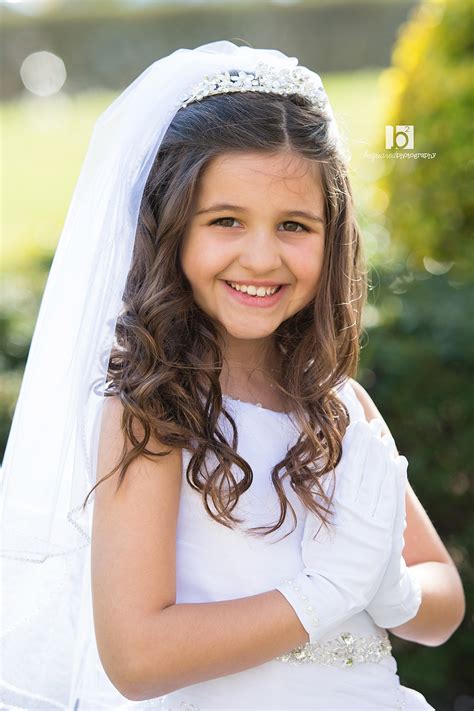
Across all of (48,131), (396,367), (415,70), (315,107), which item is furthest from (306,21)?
(315,107)

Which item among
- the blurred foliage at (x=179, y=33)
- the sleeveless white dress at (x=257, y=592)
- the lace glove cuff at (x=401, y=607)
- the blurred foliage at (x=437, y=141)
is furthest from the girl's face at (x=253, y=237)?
the blurred foliage at (x=179, y=33)

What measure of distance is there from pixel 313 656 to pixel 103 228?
35.5 inches

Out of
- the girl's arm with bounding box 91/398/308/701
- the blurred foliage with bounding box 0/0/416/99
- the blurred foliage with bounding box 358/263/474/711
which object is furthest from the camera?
the blurred foliage with bounding box 0/0/416/99

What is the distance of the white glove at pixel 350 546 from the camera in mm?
1623

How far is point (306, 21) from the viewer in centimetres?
1008

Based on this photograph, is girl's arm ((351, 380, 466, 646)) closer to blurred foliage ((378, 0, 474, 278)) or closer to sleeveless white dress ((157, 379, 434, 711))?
sleeveless white dress ((157, 379, 434, 711))

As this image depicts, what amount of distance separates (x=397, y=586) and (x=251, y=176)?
817 millimetres

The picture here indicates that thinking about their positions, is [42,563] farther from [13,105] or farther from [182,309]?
[13,105]

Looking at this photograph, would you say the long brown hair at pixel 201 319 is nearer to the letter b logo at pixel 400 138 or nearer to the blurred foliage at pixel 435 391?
the blurred foliage at pixel 435 391

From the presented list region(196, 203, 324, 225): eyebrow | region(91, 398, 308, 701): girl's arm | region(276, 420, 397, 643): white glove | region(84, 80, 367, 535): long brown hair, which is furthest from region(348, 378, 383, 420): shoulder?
region(91, 398, 308, 701): girl's arm

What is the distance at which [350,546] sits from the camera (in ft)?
5.46

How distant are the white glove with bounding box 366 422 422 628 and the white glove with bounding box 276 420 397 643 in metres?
0.03

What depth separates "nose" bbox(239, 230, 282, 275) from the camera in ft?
5.58

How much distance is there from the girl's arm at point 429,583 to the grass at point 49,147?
4498mm
